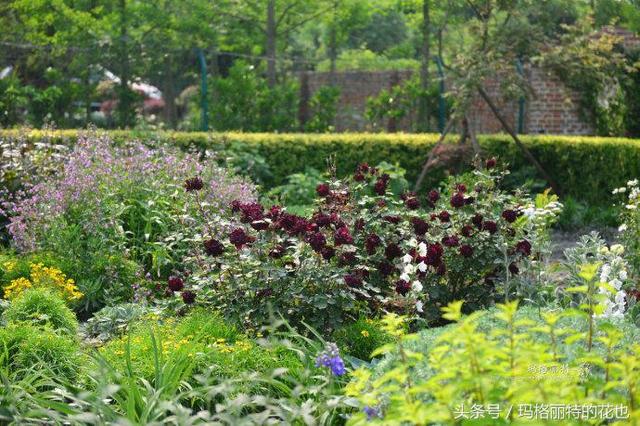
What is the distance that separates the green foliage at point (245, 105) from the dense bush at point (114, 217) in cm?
758

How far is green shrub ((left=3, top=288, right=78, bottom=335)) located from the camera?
5316 mm

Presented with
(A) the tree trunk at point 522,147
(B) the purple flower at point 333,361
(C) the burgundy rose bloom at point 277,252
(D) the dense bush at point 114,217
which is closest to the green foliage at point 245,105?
(A) the tree trunk at point 522,147

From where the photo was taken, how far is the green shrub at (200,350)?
4449 millimetres

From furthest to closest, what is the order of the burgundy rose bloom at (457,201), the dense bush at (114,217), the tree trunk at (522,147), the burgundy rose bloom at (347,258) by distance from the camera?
the tree trunk at (522,147) < the dense bush at (114,217) < the burgundy rose bloom at (457,201) < the burgundy rose bloom at (347,258)

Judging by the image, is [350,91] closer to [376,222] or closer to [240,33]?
[240,33]

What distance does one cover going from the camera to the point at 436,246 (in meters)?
5.14

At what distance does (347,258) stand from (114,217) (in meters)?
2.44

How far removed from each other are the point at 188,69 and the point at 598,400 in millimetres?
21194

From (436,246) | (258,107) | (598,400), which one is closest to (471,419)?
(598,400)

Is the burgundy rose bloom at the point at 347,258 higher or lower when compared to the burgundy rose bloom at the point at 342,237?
lower

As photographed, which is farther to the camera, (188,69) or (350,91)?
(188,69)

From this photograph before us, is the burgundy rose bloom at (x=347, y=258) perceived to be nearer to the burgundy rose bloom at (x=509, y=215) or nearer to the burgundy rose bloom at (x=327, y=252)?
the burgundy rose bloom at (x=327, y=252)

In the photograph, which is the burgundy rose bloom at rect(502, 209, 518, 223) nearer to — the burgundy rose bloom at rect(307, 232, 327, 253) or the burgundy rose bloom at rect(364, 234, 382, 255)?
the burgundy rose bloom at rect(364, 234, 382, 255)

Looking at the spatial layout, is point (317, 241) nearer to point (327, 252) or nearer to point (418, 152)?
point (327, 252)
